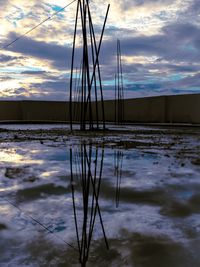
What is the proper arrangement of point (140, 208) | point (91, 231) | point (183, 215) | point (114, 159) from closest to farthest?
1. point (91, 231)
2. point (183, 215)
3. point (140, 208)
4. point (114, 159)

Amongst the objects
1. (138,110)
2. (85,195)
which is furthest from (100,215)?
(138,110)

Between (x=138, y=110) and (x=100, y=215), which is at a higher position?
(x=138, y=110)

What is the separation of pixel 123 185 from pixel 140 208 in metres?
0.61

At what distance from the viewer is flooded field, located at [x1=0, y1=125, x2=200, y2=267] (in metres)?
1.27

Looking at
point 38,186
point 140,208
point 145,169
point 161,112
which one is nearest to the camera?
point 140,208

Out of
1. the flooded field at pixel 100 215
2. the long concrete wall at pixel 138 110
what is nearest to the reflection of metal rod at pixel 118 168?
the flooded field at pixel 100 215

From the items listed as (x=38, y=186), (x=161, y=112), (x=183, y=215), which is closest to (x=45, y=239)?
(x=183, y=215)

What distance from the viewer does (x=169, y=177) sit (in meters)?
2.80

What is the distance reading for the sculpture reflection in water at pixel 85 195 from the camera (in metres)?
1.44

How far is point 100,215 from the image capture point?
1774mm

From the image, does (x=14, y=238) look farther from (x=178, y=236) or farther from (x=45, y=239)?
(x=178, y=236)

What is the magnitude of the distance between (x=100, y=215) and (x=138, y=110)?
16.1m

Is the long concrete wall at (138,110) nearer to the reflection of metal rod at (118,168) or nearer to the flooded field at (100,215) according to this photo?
the reflection of metal rod at (118,168)

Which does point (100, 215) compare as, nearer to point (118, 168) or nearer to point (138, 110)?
point (118, 168)
